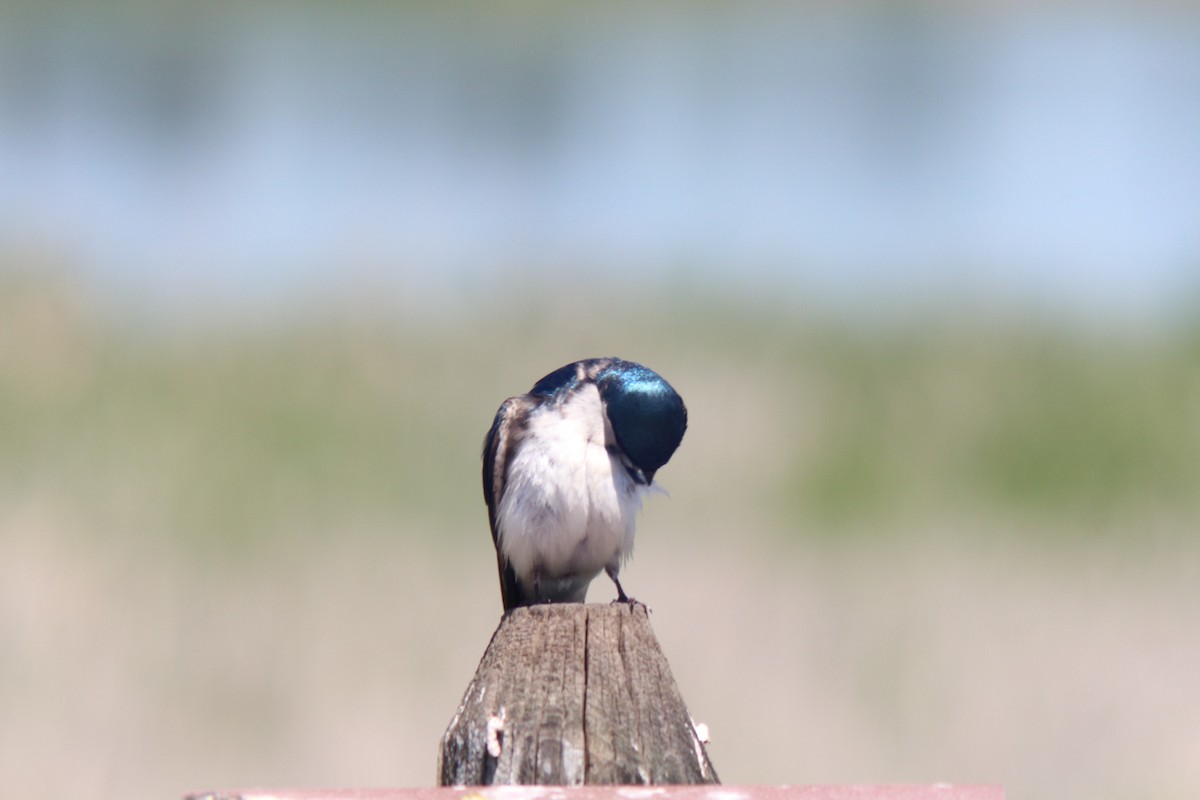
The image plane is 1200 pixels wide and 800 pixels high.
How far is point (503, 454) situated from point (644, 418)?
22.5 inches

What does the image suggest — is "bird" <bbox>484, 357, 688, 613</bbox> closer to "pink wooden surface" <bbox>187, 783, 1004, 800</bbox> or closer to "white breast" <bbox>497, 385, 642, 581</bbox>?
"white breast" <bbox>497, 385, 642, 581</bbox>

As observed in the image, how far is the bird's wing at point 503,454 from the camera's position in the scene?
6.44m

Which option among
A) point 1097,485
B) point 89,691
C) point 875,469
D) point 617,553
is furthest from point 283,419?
point 617,553

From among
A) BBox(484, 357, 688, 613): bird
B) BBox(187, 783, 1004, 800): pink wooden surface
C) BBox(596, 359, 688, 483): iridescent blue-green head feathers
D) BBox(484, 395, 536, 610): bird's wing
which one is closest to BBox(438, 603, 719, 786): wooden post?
BBox(187, 783, 1004, 800): pink wooden surface

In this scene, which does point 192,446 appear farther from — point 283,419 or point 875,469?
point 875,469

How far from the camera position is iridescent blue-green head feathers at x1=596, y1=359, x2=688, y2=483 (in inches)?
247

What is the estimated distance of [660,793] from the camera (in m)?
2.92

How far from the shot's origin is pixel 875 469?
585 inches

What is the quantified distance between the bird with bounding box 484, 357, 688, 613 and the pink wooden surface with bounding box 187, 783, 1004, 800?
3039 millimetres

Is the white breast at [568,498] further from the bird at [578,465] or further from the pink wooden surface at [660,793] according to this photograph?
the pink wooden surface at [660,793]

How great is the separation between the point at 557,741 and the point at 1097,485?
11148 mm

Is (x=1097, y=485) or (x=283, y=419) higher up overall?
(x=283, y=419)

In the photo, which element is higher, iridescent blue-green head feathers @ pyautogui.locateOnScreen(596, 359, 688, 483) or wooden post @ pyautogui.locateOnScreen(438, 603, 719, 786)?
iridescent blue-green head feathers @ pyautogui.locateOnScreen(596, 359, 688, 483)

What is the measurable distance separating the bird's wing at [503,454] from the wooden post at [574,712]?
2915 mm
